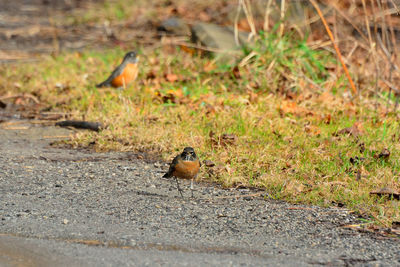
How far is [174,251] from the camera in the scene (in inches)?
153

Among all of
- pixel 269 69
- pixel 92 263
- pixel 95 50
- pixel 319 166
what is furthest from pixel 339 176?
pixel 95 50

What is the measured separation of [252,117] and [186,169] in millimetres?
2383

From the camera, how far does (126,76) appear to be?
791cm

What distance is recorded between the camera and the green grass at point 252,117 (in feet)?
17.7

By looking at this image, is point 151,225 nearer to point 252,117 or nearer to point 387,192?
point 387,192

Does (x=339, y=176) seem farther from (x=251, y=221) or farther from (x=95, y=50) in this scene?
(x=95, y=50)

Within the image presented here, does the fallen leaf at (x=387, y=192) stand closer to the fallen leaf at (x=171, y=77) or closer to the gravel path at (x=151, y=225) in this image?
the gravel path at (x=151, y=225)

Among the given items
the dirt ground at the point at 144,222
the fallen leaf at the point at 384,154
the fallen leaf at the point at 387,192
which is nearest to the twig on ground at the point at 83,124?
the dirt ground at the point at 144,222

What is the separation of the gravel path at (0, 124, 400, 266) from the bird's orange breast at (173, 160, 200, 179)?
0.69ft

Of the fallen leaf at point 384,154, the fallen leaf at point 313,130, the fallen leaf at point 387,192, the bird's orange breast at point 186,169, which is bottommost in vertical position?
the fallen leaf at point 387,192

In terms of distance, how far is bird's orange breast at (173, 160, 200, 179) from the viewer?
4859 mm

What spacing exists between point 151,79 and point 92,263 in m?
5.42

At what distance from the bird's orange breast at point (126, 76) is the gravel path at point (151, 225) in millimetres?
2242

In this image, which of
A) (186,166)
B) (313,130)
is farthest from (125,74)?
(186,166)
